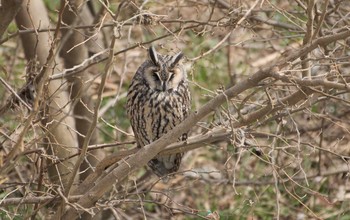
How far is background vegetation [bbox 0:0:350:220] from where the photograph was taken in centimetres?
358

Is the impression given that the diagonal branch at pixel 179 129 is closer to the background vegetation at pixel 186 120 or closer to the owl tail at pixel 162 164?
the background vegetation at pixel 186 120

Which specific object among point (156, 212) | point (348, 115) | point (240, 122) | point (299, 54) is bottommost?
point (156, 212)

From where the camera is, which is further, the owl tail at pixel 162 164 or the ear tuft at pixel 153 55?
the owl tail at pixel 162 164

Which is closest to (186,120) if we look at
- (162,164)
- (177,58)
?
(177,58)

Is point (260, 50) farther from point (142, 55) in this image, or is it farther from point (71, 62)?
point (71, 62)

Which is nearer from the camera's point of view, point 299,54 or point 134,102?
point 299,54

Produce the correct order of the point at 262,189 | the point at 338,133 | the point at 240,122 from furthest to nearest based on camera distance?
1. the point at 338,133
2. the point at 262,189
3. the point at 240,122

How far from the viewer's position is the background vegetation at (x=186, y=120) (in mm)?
3576

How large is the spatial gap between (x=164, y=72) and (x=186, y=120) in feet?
3.51

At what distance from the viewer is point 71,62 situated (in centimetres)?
514

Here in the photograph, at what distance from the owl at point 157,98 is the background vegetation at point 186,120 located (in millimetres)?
114

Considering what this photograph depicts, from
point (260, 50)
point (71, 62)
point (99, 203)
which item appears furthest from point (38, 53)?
point (260, 50)

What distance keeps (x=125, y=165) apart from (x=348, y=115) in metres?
2.92

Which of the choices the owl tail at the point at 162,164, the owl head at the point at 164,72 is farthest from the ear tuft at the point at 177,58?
the owl tail at the point at 162,164
